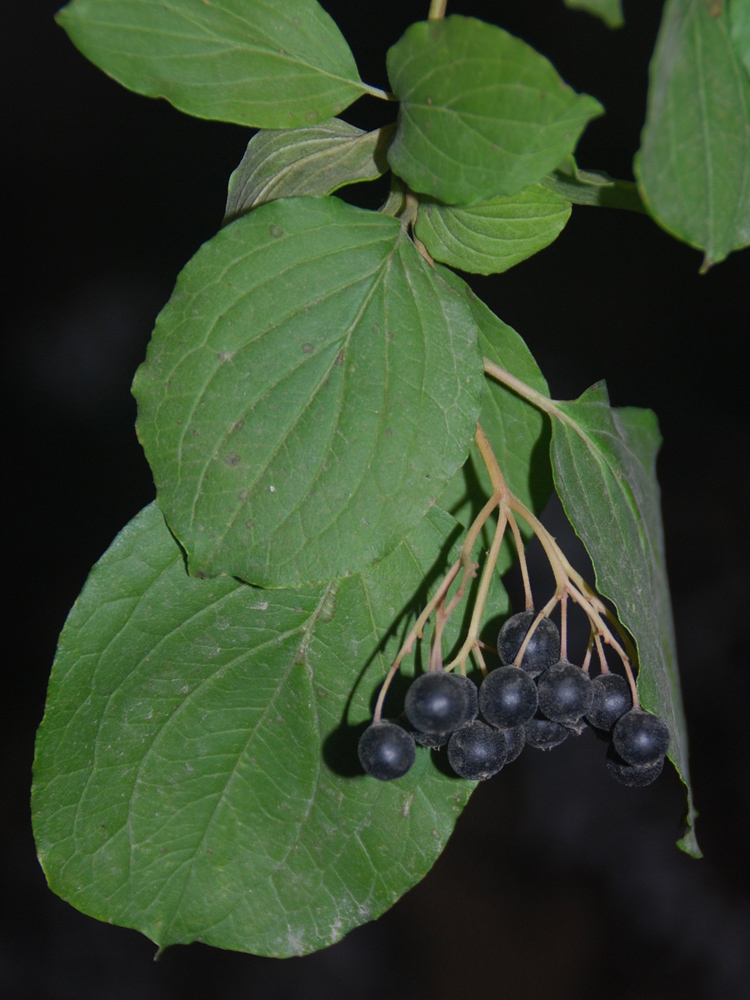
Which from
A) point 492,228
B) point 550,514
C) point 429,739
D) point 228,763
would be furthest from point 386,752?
point 550,514

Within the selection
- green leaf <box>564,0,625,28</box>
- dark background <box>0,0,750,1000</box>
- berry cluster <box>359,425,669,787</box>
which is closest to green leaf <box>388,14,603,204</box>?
green leaf <box>564,0,625,28</box>

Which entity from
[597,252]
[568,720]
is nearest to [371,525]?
[568,720]

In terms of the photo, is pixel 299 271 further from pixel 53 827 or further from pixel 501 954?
pixel 501 954

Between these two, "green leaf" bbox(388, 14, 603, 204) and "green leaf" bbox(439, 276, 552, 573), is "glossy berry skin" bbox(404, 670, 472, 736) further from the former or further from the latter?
"green leaf" bbox(388, 14, 603, 204)

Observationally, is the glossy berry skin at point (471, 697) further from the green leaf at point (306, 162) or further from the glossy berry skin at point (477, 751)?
the green leaf at point (306, 162)

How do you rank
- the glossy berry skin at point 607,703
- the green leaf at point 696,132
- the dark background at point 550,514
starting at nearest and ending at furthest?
1. the green leaf at point 696,132
2. the glossy berry skin at point 607,703
3. the dark background at point 550,514

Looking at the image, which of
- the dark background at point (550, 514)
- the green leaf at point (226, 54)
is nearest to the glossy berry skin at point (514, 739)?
the green leaf at point (226, 54)
